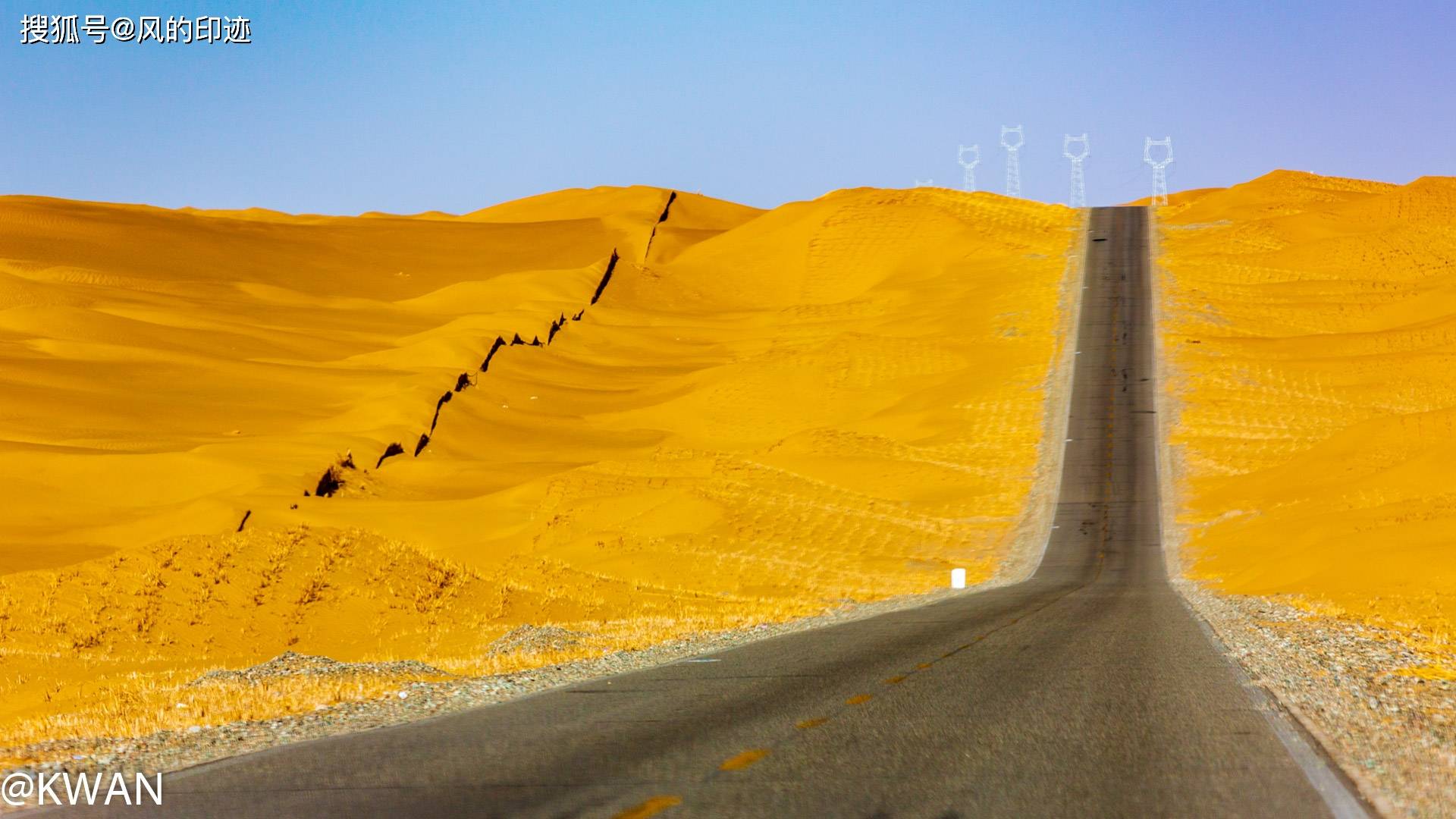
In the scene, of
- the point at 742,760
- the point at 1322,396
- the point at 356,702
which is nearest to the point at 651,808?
the point at 742,760

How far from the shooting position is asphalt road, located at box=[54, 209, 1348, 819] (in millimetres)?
8672

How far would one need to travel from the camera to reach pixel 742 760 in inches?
392

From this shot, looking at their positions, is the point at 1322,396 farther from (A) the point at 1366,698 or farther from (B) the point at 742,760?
(B) the point at 742,760

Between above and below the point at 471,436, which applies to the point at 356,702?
below

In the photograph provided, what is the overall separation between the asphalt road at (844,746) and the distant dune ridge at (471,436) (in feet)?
10.2

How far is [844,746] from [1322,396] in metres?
68.0

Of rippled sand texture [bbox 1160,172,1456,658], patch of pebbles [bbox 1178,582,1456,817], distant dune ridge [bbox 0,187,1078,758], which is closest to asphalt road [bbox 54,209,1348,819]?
patch of pebbles [bbox 1178,582,1456,817]

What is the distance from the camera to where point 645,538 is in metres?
44.6

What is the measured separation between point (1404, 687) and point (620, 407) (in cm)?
6920

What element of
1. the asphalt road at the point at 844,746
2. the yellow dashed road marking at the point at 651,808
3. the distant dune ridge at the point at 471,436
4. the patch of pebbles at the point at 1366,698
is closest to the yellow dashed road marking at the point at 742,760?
the asphalt road at the point at 844,746

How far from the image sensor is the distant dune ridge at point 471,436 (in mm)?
26203

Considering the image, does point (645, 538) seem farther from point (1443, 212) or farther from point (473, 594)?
point (1443, 212)

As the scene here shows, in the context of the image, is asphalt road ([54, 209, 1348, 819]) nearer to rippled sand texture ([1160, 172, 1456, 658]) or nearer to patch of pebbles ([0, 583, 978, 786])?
patch of pebbles ([0, 583, 978, 786])

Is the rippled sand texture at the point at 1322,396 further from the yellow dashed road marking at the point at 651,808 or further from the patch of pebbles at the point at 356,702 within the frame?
the yellow dashed road marking at the point at 651,808
